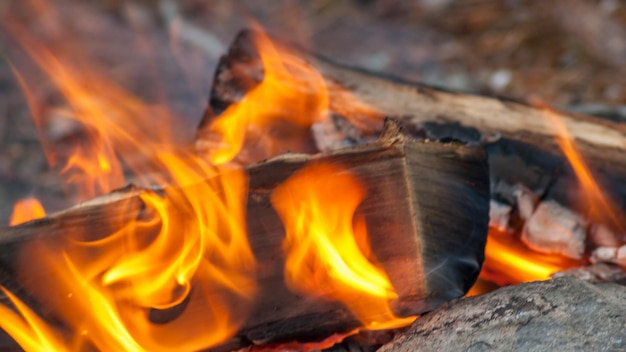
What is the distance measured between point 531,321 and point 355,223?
1.59 ft

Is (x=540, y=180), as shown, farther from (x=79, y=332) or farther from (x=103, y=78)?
(x=103, y=78)

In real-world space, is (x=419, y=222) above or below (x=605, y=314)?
above

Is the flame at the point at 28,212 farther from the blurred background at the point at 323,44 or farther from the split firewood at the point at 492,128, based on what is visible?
the blurred background at the point at 323,44

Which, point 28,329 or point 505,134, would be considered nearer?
point 28,329

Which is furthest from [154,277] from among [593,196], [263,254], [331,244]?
[593,196]

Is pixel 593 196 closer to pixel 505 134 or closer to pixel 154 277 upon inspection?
pixel 505 134

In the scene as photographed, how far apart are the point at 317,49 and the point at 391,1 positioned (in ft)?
3.25

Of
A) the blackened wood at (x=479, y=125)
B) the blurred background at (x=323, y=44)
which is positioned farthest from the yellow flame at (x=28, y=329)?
the blurred background at (x=323, y=44)

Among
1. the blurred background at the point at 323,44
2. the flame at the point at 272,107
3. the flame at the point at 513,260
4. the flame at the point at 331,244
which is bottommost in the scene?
the flame at the point at 513,260

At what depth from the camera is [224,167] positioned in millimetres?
2227

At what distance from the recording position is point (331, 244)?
1641 millimetres

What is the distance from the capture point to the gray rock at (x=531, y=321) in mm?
1329

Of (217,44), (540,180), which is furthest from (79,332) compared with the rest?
(217,44)

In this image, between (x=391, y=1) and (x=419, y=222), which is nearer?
(x=419, y=222)
